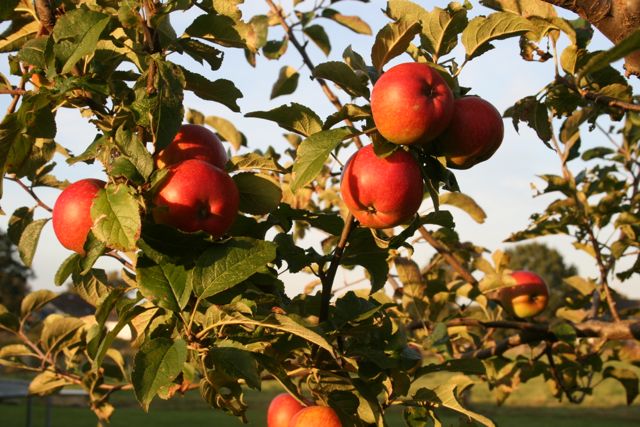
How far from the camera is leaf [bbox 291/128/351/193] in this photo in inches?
31.0

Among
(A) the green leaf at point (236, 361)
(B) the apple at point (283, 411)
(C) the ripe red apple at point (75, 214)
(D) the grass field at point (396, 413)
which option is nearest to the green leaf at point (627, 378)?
(B) the apple at point (283, 411)

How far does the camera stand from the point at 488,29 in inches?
35.8

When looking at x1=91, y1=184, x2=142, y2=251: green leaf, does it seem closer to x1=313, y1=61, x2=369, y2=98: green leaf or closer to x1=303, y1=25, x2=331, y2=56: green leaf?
x1=313, y1=61, x2=369, y2=98: green leaf

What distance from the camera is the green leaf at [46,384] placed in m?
1.66

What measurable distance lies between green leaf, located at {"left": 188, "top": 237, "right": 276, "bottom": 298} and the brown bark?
50cm

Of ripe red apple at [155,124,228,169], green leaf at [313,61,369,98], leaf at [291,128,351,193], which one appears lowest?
ripe red apple at [155,124,228,169]

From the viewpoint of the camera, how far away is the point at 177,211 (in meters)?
0.78

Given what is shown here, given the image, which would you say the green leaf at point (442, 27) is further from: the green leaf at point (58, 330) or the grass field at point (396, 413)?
the grass field at point (396, 413)

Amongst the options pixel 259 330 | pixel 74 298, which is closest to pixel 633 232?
pixel 259 330

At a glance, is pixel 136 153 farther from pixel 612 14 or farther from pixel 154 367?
pixel 612 14

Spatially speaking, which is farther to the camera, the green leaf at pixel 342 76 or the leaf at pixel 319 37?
the leaf at pixel 319 37

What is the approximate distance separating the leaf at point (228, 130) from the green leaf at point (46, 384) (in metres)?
0.84

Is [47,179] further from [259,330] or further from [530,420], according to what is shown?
[530,420]

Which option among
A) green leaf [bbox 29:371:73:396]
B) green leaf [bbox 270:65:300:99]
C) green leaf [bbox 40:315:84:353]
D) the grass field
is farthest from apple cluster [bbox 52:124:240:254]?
the grass field
